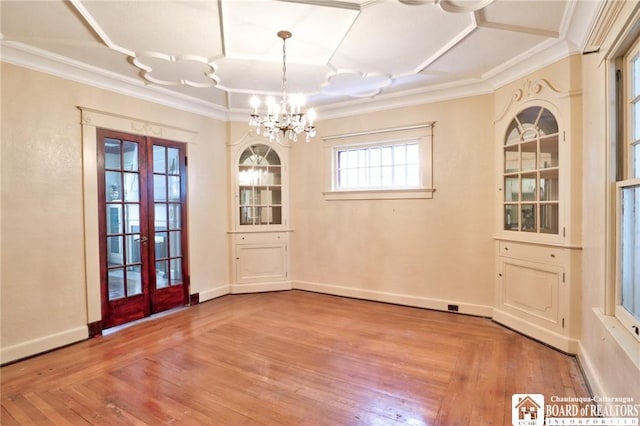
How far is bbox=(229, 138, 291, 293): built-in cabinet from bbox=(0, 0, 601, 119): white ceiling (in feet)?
4.40

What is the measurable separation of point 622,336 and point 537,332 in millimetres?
1639

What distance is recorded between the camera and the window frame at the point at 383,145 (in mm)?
4508

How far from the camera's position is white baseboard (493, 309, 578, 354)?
310cm

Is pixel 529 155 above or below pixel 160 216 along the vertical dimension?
above

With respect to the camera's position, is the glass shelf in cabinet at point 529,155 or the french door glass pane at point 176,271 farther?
the french door glass pane at point 176,271

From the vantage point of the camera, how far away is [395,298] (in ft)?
15.7

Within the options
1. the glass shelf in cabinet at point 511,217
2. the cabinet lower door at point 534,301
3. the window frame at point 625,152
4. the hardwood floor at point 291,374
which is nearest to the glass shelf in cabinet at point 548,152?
Answer: the glass shelf in cabinet at point 511,217

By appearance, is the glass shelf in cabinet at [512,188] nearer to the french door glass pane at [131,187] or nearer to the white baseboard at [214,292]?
the white baseboard at [214,292]

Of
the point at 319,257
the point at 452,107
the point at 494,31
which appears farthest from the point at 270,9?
the point at 319,257

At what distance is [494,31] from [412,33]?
718 mm

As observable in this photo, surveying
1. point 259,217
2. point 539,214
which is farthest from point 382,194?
point 259,217

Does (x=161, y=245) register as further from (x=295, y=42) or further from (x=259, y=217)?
(x=295, y=42)

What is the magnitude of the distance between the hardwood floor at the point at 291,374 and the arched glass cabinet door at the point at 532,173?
1.25 metres

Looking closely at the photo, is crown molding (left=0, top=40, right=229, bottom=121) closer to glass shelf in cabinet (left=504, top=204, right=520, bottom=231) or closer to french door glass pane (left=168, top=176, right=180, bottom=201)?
french door glass pane (left=168, top=176, right=180, bottom=201)
